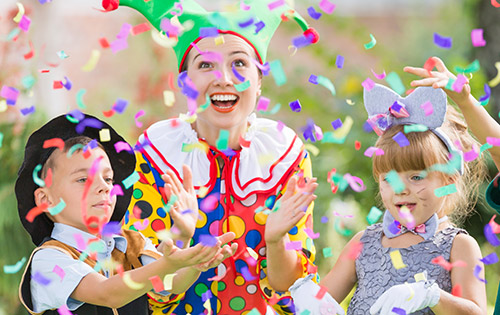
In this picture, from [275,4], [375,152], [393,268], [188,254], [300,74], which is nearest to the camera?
[188,254]

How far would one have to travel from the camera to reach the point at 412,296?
224 centimetres

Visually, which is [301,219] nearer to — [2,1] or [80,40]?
[2,1]

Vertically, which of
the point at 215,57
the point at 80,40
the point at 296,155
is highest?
the point at 215,57

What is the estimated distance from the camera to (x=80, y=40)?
8.14 m

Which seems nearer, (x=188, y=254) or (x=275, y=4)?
(x=188, y=254)

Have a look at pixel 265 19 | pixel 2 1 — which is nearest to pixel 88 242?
pixel 265 19

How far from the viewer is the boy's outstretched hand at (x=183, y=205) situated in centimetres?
240

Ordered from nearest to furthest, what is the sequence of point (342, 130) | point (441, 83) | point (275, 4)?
point (441, 83), point (342, 130), point (275, 4)

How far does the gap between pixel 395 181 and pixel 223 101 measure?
0.69m

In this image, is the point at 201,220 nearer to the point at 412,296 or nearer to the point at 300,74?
the point at 412,296

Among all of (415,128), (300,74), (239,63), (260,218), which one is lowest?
(300,74)

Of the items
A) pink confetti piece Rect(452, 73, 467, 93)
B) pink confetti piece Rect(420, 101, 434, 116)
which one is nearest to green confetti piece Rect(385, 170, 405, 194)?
pink confetti piece Rect(420, 101, 434, 116)

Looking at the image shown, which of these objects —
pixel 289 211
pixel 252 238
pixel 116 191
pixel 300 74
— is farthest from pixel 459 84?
pixel 300 74

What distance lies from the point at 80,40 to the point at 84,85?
0.77 meters
